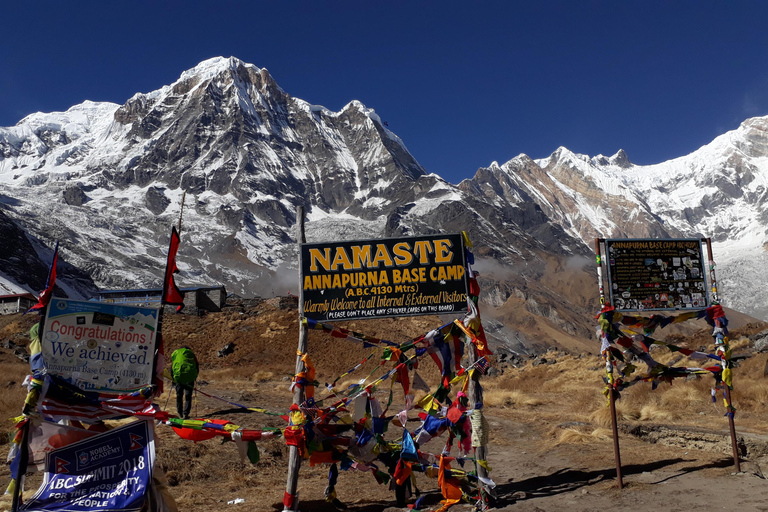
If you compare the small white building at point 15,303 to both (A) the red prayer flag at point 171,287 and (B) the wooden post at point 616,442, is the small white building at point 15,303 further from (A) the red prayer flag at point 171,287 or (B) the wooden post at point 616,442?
(B) the wooden post at point 616,442

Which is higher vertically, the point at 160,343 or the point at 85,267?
the point at 85,267

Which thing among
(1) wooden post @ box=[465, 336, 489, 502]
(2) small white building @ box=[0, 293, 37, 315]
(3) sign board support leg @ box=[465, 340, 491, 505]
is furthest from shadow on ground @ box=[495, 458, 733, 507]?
(2) small white building @ box=[0, 293, 37, 315]

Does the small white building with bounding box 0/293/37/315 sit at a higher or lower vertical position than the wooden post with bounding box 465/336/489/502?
higher

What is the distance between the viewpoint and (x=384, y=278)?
8.99 m

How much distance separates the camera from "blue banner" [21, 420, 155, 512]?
23.0 ft

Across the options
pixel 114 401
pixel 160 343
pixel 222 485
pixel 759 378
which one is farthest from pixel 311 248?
pixel 759 378

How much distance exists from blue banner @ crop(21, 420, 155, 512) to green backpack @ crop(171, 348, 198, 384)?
6388mm

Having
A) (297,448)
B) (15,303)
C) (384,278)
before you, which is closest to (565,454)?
(384,278)

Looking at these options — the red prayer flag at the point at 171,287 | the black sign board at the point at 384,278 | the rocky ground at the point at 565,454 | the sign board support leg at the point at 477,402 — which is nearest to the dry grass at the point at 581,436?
the rocky ground at the point at 565,454

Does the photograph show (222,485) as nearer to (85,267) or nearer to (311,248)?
(311,248)

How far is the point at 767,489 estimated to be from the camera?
775 cm

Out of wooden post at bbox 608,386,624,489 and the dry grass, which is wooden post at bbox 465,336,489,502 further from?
the dry grass

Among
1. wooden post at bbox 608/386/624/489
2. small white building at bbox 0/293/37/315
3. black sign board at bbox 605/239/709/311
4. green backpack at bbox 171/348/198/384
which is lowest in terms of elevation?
wooden post at bbox 608/386/624/489

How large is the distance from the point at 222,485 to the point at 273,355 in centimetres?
2427
